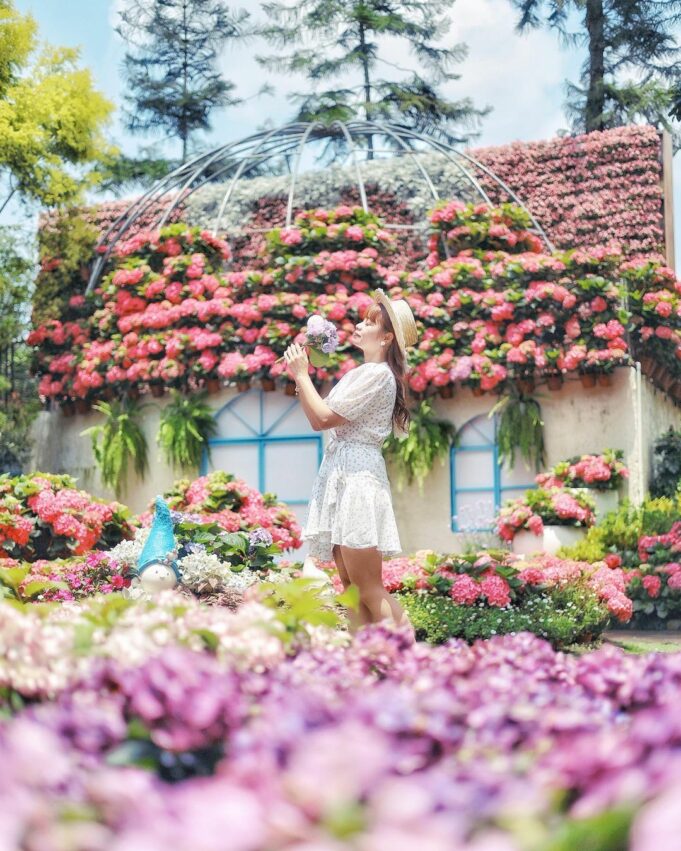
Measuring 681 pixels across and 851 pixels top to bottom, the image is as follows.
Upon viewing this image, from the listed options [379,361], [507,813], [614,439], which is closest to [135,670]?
[507,813]

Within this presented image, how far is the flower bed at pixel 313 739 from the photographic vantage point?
929mm

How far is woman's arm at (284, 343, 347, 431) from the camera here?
4.09 meters

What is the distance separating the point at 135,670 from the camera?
4.42 feet

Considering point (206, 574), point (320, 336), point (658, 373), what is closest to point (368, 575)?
point (320, 336)

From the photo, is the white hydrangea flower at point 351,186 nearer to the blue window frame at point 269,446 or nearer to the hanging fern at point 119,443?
the blue window frame at point 269,446

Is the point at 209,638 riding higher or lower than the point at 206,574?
higher

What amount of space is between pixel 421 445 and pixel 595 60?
10.7 meters

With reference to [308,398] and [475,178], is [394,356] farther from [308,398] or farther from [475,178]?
[475,178]

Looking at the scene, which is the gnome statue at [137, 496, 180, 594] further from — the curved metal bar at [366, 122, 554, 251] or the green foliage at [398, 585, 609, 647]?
the curved metal bar at [366, 122, 554, 251]

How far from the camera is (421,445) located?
11.2m

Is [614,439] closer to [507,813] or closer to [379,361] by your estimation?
[379,361]

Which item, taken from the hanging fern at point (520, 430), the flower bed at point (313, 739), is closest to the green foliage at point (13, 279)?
the hanging fern at point (520, 430)

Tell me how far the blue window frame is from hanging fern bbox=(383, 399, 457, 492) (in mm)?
1043

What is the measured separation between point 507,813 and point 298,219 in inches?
454
